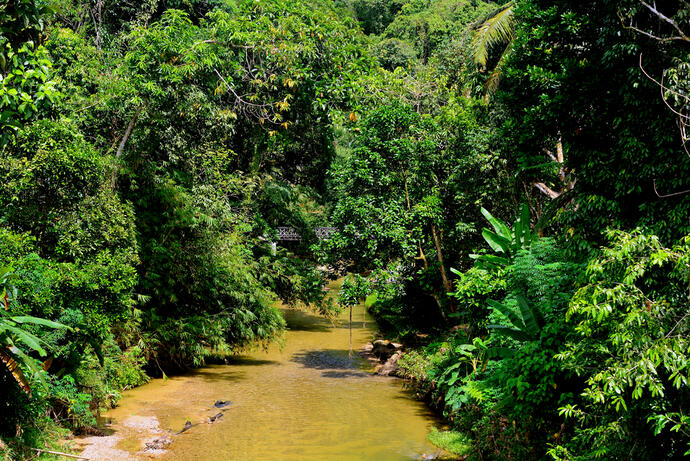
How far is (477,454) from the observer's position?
28.3ft

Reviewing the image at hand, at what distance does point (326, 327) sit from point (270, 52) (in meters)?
12.9

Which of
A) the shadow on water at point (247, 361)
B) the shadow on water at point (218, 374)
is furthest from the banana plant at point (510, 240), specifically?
the shadow on water at point (247, 361)

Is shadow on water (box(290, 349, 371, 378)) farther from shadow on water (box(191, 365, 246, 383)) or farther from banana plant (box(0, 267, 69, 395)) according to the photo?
banana plant (box(0, 267, 69, 395))

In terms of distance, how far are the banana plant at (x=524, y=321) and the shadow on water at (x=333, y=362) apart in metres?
8.08

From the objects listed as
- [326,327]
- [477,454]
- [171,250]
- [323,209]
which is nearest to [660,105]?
[477,454]

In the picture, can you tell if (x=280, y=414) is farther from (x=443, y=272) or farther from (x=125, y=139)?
(x=125, y=139)

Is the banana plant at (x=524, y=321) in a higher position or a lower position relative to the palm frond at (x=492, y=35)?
lower

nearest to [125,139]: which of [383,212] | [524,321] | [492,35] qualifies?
[383,212]

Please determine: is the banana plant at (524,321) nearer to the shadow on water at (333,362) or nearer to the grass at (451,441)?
the grass at (451,441)

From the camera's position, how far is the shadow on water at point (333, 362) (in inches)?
596

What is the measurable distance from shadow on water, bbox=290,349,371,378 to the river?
0.10ft

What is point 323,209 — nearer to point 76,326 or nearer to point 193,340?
point 193,340

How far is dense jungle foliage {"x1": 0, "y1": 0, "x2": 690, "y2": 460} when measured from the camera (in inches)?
214

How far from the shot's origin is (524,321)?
7254 millimetres
